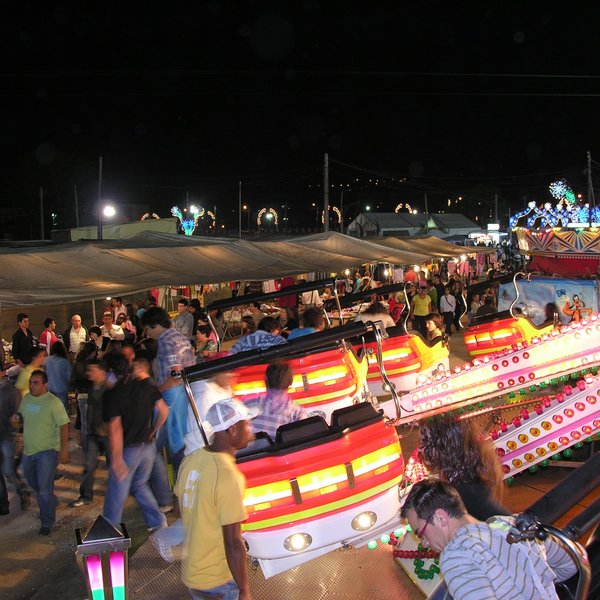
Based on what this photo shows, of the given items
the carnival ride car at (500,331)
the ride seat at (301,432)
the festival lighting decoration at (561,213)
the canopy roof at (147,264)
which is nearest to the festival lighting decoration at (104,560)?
the ride seat at (301,432)

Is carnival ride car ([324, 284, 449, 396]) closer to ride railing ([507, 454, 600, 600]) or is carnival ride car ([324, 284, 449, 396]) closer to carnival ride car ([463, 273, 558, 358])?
carnival ride car ([463, 273, 558, 358])

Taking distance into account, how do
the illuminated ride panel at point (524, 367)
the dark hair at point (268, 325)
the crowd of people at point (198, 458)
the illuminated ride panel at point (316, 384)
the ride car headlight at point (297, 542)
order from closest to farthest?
the crowd of people at point (198, 458), the ride car headlight at point (297, 542), the illuminated ride panel at point (524, 367), the illuminated ride panel at point (316, 384), the dark hair at point (268, 325)

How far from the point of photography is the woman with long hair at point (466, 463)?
3.91m

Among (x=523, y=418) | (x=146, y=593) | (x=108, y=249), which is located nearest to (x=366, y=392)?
(x=523, y=418)

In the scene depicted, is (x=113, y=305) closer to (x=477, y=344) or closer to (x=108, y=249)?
(x=108, y=249)

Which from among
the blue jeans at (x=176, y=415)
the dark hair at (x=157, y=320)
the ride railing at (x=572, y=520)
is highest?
the dark hair at (x=157, y=320)

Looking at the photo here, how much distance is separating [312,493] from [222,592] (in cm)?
112

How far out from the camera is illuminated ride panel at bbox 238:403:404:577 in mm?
4449

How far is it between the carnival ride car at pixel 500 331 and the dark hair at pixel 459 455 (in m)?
4.86

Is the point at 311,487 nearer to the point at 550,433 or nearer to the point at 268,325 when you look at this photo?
the point at 550,433

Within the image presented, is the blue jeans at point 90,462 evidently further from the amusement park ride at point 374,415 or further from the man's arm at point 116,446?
the amusement park ride at point 374,415

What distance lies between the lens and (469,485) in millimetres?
3979

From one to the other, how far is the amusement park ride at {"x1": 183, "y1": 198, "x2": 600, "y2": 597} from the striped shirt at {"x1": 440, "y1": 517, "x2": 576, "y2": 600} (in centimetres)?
26

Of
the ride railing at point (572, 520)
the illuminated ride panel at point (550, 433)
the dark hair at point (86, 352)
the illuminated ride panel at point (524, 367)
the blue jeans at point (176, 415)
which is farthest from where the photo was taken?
the dark hair at point (86, 352)
